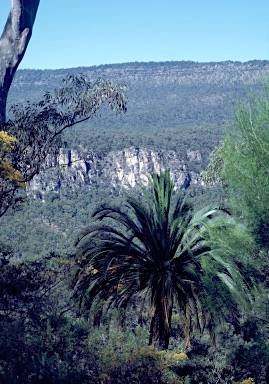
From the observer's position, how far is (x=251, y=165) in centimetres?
768

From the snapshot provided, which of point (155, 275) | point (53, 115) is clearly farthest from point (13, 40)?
point (155, 275)

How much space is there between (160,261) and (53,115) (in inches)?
155

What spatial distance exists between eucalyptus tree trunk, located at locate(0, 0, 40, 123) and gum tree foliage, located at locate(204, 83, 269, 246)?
405 centimetres

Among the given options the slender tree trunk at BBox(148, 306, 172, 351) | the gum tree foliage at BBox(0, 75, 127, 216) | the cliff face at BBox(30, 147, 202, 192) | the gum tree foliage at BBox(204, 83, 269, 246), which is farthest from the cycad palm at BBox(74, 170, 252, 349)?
the cliff face at BBox(30, 147, 202, 192)

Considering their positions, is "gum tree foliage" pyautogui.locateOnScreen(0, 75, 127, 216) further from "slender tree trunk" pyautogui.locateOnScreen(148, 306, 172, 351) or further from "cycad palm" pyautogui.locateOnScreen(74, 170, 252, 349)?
"slender tree trunk" pyautogui.locateOnScreen(148, 306, 172, 351)

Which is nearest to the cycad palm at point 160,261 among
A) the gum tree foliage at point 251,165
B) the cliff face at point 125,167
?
the gum tree foliage at point 251,165

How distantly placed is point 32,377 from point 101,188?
217 feet

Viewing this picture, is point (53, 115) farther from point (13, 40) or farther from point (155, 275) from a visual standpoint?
point (155, 275)

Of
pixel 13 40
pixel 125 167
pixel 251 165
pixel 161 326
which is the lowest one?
pixel 161 326

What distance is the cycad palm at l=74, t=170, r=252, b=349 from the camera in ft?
24.9

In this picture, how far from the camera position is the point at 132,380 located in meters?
7.33

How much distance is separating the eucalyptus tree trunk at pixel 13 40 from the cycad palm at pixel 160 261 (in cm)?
312

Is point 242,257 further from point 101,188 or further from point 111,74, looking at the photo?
point 111,74

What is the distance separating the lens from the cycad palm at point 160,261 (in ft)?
24.9
